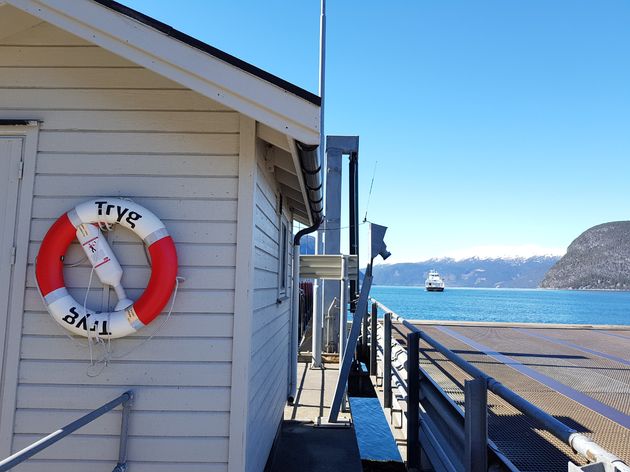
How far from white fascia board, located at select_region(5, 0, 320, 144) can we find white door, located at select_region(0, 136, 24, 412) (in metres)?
0.88

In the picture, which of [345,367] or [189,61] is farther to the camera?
[345,367]

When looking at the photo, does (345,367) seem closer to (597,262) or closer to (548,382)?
(548,382)

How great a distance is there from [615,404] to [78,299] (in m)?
5.12

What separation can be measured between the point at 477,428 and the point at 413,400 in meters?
1.79

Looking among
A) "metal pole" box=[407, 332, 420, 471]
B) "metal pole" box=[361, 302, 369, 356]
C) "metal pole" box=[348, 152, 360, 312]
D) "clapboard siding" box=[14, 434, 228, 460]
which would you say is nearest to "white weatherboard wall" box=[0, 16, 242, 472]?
"clapboard siding" box=[14, 434, 228, 460]

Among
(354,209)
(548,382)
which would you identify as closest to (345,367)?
(548,382)

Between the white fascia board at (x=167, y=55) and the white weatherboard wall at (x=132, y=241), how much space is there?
42cm

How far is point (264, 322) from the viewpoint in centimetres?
365

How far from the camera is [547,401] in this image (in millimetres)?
4668

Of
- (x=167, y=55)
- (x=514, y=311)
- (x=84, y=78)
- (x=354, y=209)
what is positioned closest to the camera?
(x=167, y=55)

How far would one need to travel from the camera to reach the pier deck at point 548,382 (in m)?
3.43

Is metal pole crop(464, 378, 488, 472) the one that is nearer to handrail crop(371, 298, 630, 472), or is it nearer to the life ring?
handrail crop(371, 298, 630, 472)

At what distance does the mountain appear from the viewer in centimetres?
15938

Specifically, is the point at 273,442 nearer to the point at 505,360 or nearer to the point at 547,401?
the point at 547,401
